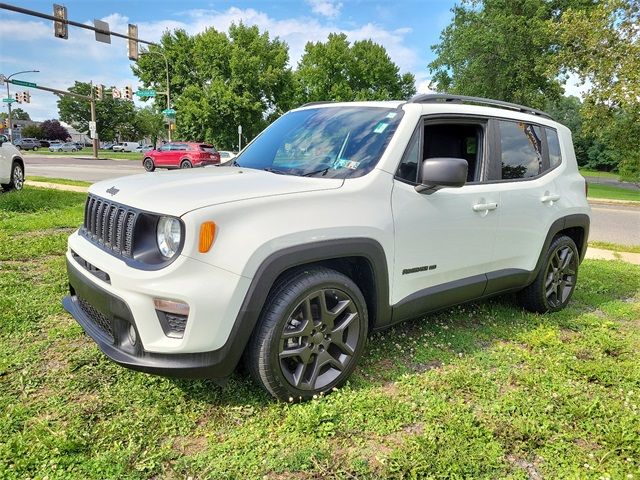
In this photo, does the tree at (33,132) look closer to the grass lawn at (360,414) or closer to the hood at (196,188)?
the grass lawn at (360,414)

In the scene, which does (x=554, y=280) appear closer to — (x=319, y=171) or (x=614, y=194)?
(x=319, y=171)

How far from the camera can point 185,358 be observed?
92.0 inches

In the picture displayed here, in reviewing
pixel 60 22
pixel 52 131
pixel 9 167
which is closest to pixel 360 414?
pixel 9 167

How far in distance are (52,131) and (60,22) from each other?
9335 centimetres

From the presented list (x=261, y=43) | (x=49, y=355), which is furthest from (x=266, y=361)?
(x=261, y=43)

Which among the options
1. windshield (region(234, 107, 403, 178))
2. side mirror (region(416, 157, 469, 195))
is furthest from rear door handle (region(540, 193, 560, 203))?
windshield (region(234, 107, 403, 178))

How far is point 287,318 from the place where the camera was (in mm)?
2547

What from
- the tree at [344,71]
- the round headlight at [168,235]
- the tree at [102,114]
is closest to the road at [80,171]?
the round headlight at [168,235]

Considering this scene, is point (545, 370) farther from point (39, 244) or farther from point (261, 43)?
point (261, 43)

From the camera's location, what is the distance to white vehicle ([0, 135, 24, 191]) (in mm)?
9969

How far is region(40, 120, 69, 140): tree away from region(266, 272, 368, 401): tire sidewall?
107798mm

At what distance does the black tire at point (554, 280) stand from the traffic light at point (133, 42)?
1659 cm

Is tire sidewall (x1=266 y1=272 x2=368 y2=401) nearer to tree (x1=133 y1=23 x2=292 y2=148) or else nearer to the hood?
the hood

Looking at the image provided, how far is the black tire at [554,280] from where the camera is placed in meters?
4.26
